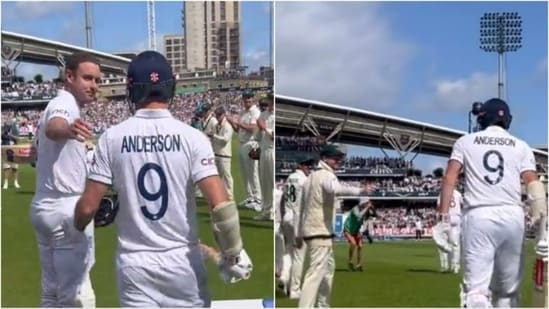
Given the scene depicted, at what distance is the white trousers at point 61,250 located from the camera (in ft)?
17.1

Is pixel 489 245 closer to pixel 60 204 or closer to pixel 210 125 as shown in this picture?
pixel 210 125

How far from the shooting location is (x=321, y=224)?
662cm

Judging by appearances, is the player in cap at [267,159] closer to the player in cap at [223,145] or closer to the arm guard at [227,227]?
the player in cap at [223,145]

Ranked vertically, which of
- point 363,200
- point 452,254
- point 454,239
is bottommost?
point 452,254

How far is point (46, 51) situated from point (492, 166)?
278 centimetres

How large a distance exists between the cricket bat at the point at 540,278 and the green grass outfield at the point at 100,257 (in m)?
1.66

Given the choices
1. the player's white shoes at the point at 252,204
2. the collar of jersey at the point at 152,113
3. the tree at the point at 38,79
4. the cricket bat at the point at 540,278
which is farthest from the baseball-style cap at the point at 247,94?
the collar of jersey at the point at 152,113

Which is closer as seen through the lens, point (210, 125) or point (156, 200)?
point (156, 200)

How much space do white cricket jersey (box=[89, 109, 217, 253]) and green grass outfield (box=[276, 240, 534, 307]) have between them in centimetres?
302

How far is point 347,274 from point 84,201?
3.55 metres

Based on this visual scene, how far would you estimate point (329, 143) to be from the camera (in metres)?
6.50

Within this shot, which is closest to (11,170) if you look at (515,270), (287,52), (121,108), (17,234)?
(17,234)

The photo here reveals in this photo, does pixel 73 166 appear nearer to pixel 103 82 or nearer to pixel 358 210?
pixel 103 82

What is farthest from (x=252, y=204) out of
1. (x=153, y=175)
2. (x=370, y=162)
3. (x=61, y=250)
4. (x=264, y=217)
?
(x=153, y=175)
